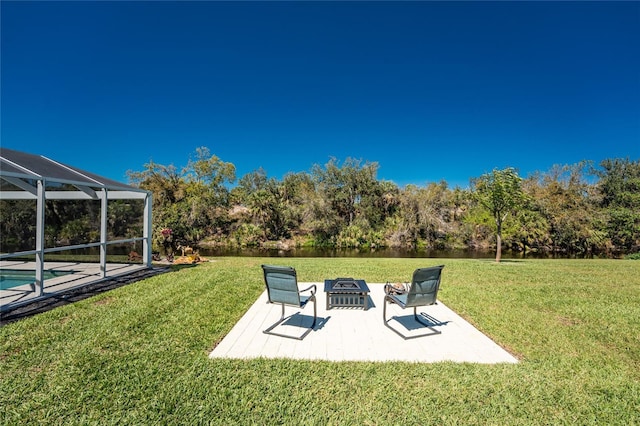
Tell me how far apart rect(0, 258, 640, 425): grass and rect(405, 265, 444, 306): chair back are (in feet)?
2.90

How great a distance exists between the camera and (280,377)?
261cm

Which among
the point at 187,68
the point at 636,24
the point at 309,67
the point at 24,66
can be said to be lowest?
the point at 24,66

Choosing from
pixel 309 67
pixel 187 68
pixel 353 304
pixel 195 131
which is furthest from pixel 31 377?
pixel 195 131

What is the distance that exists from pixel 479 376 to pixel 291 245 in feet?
70.0

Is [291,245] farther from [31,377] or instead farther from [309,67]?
[31,377]

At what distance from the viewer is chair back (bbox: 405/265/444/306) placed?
3539 millimetres

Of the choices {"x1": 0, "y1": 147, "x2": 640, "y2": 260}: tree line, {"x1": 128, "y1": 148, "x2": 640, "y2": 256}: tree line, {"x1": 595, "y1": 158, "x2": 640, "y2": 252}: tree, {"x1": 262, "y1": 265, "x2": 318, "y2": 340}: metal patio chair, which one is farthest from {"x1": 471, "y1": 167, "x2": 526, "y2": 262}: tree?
{"x1": 595, "y1": 158, "x2": 640, "y2": 252}: tree

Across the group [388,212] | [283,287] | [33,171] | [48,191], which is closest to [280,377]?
[283,287]

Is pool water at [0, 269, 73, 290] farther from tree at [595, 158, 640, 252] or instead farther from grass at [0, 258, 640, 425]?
tree at [595, 158, 640, 252]

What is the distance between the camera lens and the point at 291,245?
2361cm

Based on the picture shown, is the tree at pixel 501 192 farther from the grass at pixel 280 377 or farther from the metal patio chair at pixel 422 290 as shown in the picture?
the metal patio chair at pixel 422 290

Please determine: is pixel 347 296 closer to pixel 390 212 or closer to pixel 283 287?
pixel 283 287

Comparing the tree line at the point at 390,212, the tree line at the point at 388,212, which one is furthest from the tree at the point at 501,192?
the tree line at the point at 390,212

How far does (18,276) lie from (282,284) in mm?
7128
